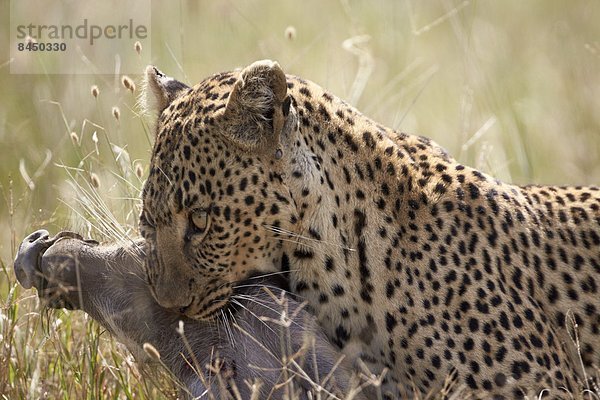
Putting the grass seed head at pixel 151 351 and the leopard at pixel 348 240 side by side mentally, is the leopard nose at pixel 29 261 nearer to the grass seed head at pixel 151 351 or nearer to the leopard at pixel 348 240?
the leopard at pixel 348 240

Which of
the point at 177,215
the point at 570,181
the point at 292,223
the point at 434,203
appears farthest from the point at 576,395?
the point at 570,181

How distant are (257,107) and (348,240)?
0.86 meters

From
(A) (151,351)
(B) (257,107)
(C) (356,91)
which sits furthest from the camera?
(C) (356,91)

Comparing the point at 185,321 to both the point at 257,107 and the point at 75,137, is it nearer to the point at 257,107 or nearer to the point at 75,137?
the point at 257,107

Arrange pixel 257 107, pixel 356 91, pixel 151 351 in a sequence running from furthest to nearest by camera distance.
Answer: pixel 356 91 < pixel 257 107 < pixel 151 351

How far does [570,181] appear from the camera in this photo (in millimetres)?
11172

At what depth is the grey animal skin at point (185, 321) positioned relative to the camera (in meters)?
6.38

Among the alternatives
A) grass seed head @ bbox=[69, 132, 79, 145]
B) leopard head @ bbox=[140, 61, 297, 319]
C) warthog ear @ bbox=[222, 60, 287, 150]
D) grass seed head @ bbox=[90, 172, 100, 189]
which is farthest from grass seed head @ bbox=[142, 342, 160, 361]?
grass seed head @ bbox=[69, 132, 79, 145]

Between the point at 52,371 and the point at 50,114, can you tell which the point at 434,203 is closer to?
the point at 52,371

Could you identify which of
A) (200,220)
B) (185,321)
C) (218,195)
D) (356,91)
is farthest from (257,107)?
(356,91)

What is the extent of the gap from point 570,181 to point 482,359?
4.79 meters

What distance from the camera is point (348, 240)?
6.83 metres

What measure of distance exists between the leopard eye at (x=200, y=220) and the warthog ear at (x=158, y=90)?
905 millimetres

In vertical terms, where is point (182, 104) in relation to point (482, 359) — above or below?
above
